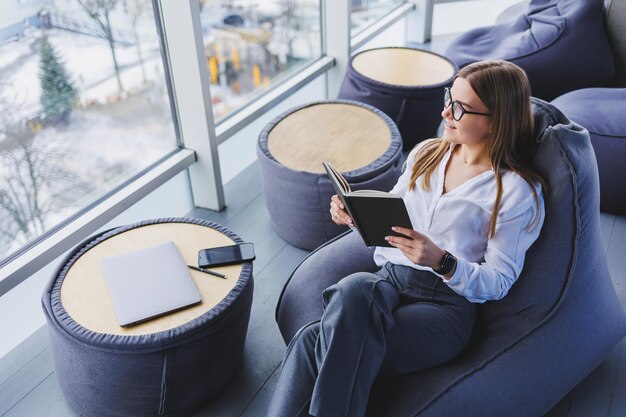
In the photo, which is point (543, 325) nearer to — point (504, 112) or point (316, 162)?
point (504, 112)

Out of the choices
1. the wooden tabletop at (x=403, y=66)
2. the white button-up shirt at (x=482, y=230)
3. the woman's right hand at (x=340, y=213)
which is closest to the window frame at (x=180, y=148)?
the wooden tabletop at (x=403, y=66)

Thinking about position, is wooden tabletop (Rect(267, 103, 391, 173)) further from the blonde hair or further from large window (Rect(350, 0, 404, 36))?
large window (Rect(350, 0, 404, 36))

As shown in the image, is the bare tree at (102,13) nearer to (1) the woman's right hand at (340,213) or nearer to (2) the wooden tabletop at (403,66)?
(1) the woman's right hand at (340,213)

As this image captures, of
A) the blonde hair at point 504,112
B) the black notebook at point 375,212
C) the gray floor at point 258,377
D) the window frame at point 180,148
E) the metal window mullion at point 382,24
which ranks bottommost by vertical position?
the gray floor at point 258,377

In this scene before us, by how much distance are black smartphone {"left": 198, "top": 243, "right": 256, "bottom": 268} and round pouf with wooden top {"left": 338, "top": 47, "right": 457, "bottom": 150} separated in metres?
1.72

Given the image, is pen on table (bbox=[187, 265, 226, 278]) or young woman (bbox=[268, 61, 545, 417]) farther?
pen on table (bbox=[187, 265, 226, 278])

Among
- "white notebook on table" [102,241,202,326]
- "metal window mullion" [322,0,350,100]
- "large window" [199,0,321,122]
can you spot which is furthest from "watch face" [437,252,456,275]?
"metal window mullion" [322,0,350,100]

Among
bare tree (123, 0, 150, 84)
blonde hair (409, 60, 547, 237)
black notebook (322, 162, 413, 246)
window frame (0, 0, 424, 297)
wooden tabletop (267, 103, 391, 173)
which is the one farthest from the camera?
wooden tabletop (267, 103, 391, 173)

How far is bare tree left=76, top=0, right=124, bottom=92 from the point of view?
2551 millimetres

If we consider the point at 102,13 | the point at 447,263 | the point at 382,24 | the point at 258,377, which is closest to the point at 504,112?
the point at 447,263

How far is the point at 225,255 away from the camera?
2.22m

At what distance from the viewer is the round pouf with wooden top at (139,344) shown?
1904mm

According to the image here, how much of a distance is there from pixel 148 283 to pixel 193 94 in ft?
3.86

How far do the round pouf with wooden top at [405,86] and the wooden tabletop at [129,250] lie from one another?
167 centimetres
